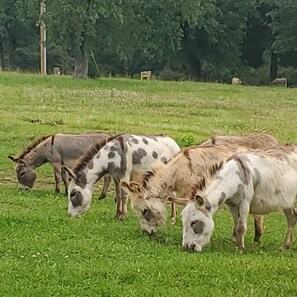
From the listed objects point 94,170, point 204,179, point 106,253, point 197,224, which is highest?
point 204,179

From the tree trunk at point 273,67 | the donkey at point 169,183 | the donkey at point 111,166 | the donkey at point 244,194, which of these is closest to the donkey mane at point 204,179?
the donkey at point 244,194

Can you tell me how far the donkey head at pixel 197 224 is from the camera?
33.6ft

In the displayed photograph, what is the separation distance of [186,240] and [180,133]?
12650mm

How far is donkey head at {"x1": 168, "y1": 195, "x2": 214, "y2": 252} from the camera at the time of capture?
33.6 feet

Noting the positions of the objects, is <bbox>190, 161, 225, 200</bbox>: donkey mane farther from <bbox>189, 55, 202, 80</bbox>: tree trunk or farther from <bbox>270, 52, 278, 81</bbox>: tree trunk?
<bbox>189, 55, 202, 80</bbox>: tree trunk

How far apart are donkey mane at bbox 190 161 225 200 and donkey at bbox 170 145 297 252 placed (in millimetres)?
41

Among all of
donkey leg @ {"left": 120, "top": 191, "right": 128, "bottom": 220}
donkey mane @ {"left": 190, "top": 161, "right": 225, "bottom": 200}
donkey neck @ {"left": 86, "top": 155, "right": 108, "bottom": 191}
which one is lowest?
donkey leg @ {"left": 120, "top": 191, "right": 128, "bottom": 220}

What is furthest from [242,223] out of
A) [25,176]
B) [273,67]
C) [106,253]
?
[273,67]

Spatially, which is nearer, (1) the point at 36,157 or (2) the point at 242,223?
(2) the point at 242,223

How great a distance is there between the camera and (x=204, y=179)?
10.7 meters

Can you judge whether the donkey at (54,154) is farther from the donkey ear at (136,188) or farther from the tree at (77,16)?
the tree at (77,16)

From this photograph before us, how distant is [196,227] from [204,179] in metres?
0.78

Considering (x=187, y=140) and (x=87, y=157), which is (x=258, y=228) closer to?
(x=87, y=157)

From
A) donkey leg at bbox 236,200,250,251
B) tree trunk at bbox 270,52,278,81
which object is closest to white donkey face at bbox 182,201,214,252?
donkey leg at bbox 236,200,250,251
